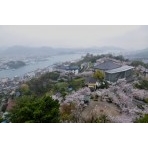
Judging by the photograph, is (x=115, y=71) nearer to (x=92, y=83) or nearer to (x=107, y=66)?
(x=107, y=66)

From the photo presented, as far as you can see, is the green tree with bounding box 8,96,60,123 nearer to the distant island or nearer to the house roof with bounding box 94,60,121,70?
the distant island

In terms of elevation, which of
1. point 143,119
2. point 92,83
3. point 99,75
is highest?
point 99,75

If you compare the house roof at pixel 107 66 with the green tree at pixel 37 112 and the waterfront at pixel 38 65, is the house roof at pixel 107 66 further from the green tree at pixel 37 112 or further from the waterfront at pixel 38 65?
the green tree at pixel 37 112

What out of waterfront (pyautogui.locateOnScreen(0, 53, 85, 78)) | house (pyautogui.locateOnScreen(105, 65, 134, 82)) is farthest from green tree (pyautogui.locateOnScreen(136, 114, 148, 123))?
waterfront (pyautogui.locateOnScreen(0, 53, 85, 78))

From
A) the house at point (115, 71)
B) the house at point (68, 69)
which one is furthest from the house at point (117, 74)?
the house at point (68, 69)

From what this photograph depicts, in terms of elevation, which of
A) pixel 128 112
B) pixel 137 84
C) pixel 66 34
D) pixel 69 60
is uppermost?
pixel 66 34

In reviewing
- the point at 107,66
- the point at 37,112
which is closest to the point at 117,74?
the point at 107,66

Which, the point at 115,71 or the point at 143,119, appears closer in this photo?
the point at 143,119
